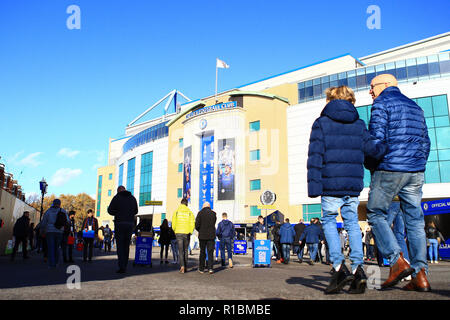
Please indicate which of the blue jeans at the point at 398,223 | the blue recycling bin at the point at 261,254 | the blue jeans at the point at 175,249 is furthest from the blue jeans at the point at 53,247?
the blue jeans at the point at 398,223

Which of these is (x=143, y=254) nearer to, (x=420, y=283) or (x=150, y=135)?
(x=420, y=283)

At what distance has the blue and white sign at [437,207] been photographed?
1742cm

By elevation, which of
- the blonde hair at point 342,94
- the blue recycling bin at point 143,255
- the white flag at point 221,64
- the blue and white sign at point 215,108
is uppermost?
the white flag at point 221,64

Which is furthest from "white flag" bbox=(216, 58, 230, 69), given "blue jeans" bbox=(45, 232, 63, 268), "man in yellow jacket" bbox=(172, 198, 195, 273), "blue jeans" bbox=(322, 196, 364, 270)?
"blue jeans" bbox=(322, 196, 364, 270)

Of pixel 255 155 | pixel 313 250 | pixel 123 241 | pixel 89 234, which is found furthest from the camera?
pixel 255 155

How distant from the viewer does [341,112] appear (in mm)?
4273

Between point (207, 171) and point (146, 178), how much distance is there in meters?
18.8

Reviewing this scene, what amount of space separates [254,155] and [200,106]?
13.0 metres

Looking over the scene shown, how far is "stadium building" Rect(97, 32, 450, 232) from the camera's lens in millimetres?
38156

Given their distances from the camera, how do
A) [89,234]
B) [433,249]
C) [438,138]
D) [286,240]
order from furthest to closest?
[438,138] < [433,249] < [286,240] < [89,234]

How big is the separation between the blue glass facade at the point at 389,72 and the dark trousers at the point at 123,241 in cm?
3769

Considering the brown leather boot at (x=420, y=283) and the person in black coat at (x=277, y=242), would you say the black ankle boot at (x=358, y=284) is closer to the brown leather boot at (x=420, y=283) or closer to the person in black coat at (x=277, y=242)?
the brown leather boot at (x=420, y=283)

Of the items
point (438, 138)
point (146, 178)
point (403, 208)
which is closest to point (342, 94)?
point (403, 208)

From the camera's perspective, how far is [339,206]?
4.19 metres
